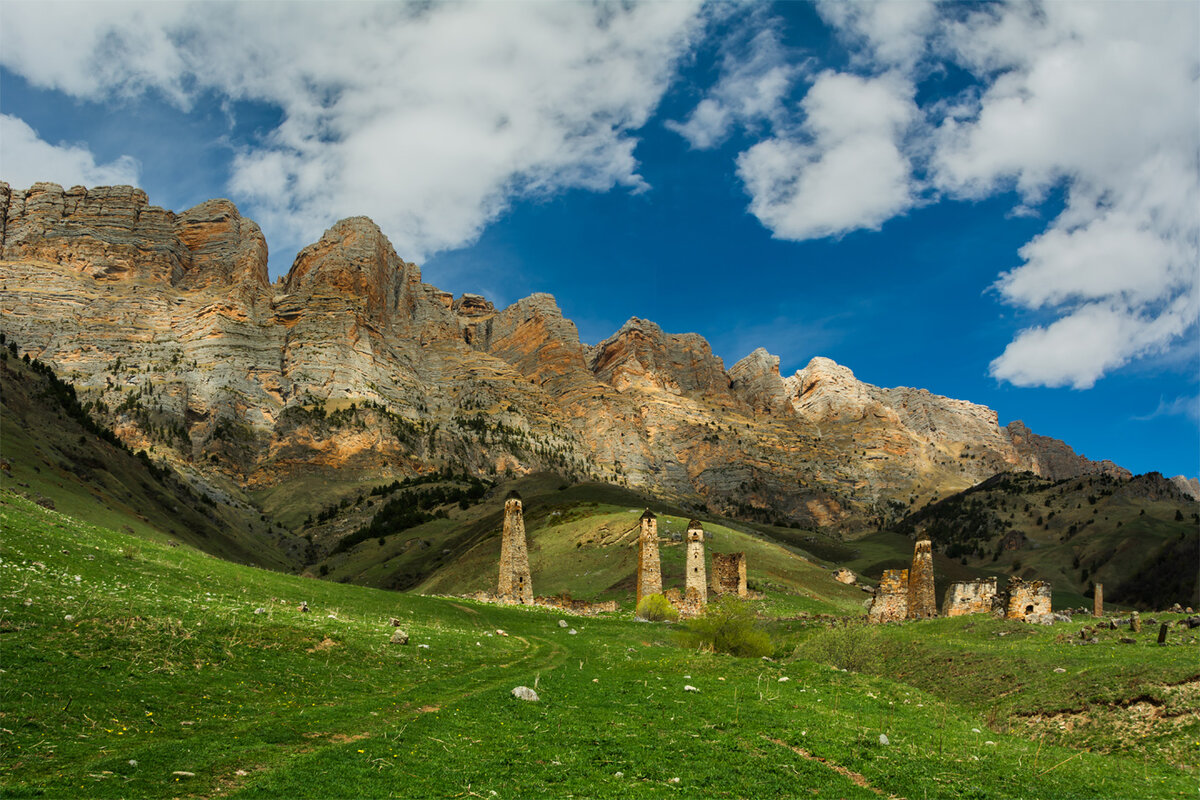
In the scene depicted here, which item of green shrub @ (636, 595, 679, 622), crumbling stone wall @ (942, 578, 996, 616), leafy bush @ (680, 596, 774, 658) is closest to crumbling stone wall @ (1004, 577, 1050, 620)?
crumbling stone wall @ (942, 578, 996, 616)

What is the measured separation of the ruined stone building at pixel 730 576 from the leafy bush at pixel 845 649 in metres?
12.1

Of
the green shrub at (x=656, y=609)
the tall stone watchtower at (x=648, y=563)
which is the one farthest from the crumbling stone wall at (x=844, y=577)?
the green shrub at (x=656, y=609)

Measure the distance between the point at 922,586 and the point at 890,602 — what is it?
6.78ft

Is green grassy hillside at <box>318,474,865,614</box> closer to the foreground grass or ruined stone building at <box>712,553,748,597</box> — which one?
ruined stone building at <box>712,553,748,597</box>

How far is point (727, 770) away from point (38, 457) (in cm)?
5269

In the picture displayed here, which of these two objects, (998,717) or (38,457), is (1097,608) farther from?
(38,457)

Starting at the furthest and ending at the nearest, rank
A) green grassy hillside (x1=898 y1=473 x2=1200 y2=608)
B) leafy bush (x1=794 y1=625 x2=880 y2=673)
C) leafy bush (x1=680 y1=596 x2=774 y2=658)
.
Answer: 1. green grassy hillside (x1=898 y1=473 x2=1200 y2=608)
2. leafy bush (x1=680 y1=596 x2=774 y2=658)
3. leafy bush (x1=794 y1=625 x2=880 y2=673)

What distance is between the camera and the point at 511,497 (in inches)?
1634

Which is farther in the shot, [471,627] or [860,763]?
[471,627]

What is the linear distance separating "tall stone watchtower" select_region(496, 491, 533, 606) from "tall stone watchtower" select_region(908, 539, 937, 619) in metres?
20.9

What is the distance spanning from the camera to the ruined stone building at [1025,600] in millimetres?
29469

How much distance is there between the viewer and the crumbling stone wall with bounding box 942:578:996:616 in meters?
36.0

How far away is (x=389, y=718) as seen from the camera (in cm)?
1405

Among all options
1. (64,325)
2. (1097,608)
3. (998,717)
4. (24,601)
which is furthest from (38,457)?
(64,325)
